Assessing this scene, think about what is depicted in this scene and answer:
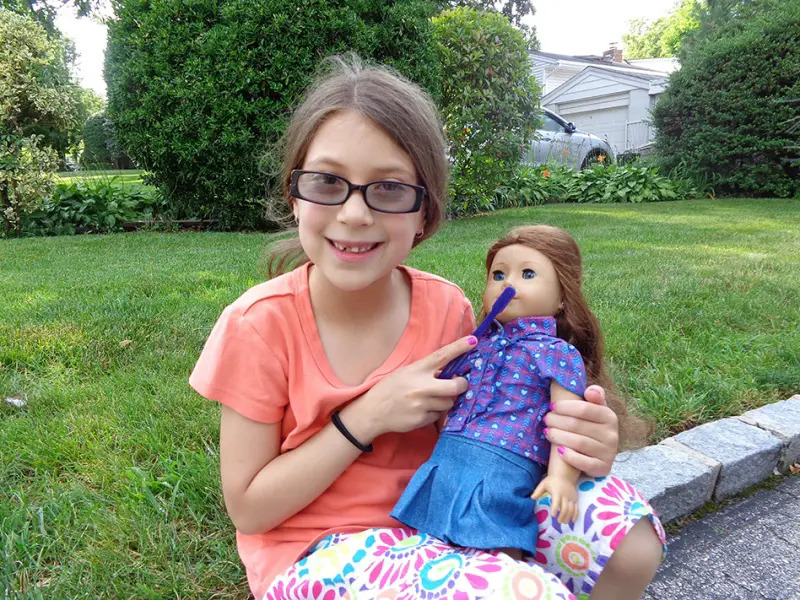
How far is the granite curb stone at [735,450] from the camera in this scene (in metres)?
2.05

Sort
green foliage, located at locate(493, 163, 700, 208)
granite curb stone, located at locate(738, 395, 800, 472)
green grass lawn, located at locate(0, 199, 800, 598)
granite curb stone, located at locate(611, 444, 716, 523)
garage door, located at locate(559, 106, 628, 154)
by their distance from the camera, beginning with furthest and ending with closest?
garage door, located at locate(559, 106, 628, 154), green foliage, located at locate(493, 163, 700, 208), granite curb stone, located at locate(738, 395, 800, 472), granite curb stone, located at locate(611, 444, 716, 523), green grass lawn, located at locate(0, 199, 800, 598)

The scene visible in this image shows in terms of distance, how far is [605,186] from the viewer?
10.8 metres

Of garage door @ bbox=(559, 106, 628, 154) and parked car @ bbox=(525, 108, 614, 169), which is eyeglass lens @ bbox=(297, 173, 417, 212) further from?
garage door @ bbox=(559, 106, 628, 154)

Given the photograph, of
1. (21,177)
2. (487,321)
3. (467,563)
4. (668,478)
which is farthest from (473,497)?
(21,177)

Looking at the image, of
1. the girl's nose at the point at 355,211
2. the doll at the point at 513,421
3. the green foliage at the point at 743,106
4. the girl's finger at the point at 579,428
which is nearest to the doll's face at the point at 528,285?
the doll at the point at 513,421

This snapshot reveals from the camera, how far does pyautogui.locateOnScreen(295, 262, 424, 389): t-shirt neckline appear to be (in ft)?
4.08

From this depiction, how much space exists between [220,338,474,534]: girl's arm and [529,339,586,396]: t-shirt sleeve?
0.14 meters

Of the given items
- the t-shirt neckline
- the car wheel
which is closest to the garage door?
the car wheel

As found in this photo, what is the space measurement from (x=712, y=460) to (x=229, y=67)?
5.44 metres

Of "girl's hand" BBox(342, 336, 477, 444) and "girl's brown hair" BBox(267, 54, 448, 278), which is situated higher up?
"girl's brown hair" BBox(267, 54, 448, 278)

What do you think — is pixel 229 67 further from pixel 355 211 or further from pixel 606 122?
pixel 606 122

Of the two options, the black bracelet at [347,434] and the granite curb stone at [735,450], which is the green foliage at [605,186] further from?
the black bracelet at [347,434]

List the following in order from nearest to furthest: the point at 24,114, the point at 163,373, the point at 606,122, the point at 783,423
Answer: the point at 783,423 → the point at 163,373 → the point at 24,114 → the point at 606,122

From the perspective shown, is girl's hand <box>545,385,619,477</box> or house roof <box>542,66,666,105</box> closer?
girl's hand <box>545,385,619,477</box>
